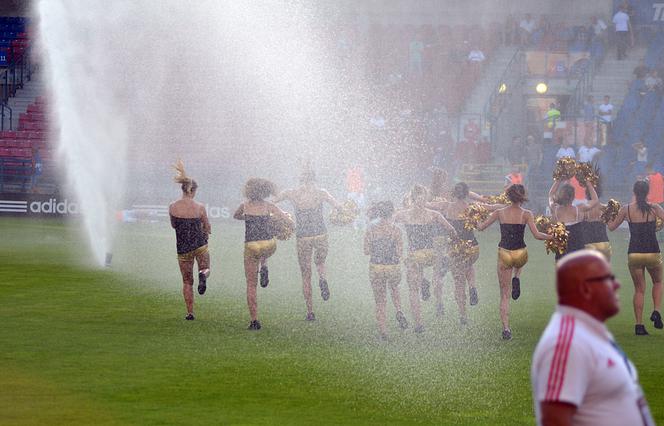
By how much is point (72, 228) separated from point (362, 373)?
73.4ft

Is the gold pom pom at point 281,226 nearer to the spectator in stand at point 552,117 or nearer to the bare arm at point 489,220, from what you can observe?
the bare arm at point 489,220

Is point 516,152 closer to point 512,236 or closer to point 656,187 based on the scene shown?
point 656,187

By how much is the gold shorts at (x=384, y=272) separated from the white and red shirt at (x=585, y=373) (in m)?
10.5

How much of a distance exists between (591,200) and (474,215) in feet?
5.22

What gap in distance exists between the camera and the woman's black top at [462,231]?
1741cm

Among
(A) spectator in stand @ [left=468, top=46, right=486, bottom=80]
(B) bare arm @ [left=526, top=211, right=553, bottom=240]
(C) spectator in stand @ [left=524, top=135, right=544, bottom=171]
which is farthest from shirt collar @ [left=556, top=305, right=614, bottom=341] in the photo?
(A) spectator in stand @ [left=468, top=46, right=486, bottom=80]

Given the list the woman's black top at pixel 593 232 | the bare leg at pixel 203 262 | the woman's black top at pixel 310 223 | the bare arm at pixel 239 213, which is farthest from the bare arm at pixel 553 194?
the bare leg at pixel 203 262

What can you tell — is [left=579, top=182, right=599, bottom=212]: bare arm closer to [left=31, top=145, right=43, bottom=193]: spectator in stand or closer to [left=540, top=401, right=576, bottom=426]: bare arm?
[left=540, top=401, right=576, bottom=426]: bare arm

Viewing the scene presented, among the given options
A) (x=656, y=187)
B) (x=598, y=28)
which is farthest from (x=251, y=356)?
(x=598, y=28)

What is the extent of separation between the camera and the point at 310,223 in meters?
17.7

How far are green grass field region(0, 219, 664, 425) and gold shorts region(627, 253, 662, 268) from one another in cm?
99

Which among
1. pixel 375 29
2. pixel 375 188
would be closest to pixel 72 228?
pixel 375 188

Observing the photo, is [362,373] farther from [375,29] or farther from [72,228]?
[375,29]

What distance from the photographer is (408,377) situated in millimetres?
13258
